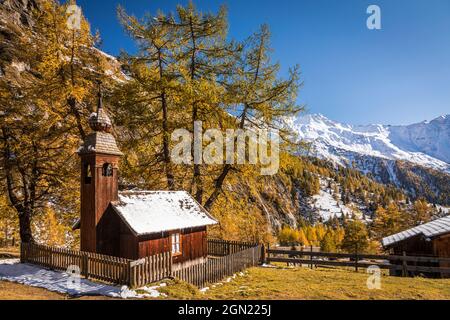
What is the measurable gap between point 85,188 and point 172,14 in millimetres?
12576

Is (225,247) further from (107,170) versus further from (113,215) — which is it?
(107,170)

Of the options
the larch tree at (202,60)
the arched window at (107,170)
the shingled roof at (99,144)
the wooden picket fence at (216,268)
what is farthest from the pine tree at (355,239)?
the shingled roof at (99,144)

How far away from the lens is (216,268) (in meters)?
17.2

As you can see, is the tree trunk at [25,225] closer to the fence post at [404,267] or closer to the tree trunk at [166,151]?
the tree trunk at [166,151]

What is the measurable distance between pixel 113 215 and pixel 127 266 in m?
3.15

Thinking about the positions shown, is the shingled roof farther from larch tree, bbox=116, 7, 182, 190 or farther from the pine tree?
the pine tree

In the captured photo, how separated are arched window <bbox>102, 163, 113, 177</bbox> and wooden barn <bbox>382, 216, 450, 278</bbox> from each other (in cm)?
2022

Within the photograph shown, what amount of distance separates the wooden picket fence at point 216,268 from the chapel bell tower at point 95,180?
4526 mm

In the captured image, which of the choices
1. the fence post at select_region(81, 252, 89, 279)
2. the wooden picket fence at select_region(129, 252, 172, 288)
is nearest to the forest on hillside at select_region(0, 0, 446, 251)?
the fence post at select_region(81, 252, 89, 279)

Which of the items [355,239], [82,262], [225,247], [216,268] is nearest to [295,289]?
[216,268]

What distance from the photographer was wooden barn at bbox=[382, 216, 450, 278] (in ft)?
74.9

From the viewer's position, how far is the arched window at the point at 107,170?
54.0 feet

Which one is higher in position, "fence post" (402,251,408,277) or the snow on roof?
the snow on roof
